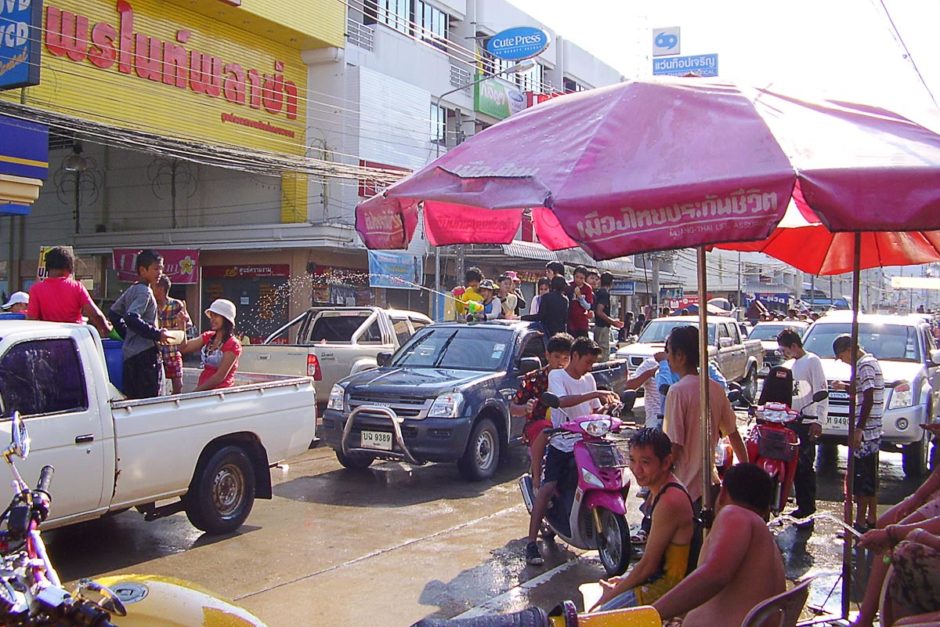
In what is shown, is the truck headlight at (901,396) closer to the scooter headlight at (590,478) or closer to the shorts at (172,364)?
the scooter headlight at (590,478)

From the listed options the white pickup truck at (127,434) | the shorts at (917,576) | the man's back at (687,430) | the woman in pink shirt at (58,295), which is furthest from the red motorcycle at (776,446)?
the woman in pink shirt at (58,295)

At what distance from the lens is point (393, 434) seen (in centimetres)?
861

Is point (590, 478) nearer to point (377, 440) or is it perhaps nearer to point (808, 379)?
point (808, 379)

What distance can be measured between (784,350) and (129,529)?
20.7ft

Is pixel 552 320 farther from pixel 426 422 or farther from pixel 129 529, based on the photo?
pixel 129 529

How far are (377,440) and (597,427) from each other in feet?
11.5

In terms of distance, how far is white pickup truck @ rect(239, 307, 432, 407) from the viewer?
11.7 m

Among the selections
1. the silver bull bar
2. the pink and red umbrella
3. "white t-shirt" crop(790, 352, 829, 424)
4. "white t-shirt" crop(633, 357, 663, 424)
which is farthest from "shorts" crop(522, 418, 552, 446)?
the pink and red umbrella

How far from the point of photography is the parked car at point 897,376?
9.49m

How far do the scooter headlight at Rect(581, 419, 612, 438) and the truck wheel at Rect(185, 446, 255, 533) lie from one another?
301 cm

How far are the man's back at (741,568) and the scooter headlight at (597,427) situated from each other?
97.1 inches

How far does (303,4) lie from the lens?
2236 cm

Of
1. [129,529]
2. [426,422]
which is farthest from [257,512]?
[426,422]

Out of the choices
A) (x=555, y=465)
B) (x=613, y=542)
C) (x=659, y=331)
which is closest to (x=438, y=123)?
(x=659, y=331)
